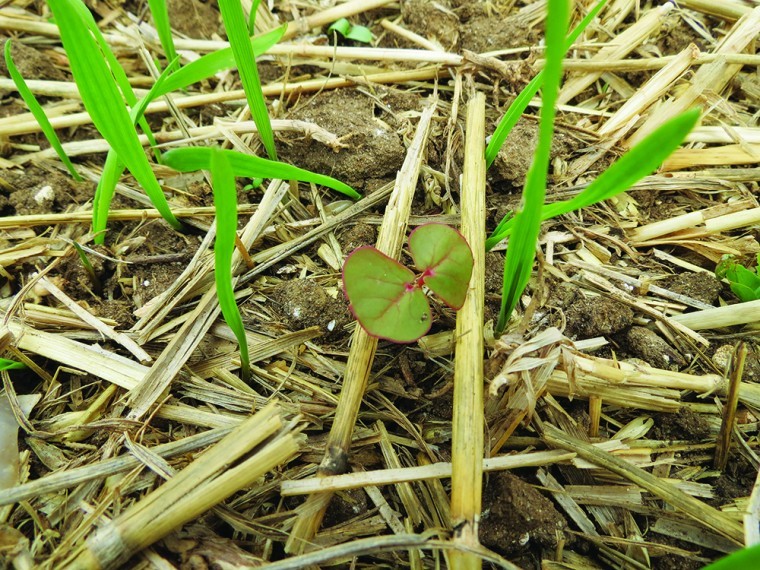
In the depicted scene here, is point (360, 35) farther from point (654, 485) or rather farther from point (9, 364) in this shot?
point (654, 485)

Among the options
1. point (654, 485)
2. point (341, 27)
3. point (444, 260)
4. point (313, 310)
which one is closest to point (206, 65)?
point (341, 27)

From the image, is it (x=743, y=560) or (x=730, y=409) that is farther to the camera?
(x=730, y=409)

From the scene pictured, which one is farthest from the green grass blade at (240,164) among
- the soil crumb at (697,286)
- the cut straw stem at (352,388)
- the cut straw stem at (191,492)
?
the soil crumb at (697,286)

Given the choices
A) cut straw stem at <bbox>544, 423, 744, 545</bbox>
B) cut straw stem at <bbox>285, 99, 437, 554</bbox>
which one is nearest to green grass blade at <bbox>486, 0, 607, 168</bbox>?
cut straw stem at <bbox>285, 99, 437, 554</bbox>

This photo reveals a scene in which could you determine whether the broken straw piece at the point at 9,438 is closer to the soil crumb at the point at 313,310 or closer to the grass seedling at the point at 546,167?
the soil crumb at the point at 313,310

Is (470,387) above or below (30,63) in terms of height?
below

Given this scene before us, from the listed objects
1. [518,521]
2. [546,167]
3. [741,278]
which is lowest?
[518,521]

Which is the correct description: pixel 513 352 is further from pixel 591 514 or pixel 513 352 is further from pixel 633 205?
Result: pixel 633 205

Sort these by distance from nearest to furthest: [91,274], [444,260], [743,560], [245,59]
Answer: [743,560], [444,260], [245,59], [91,274]
